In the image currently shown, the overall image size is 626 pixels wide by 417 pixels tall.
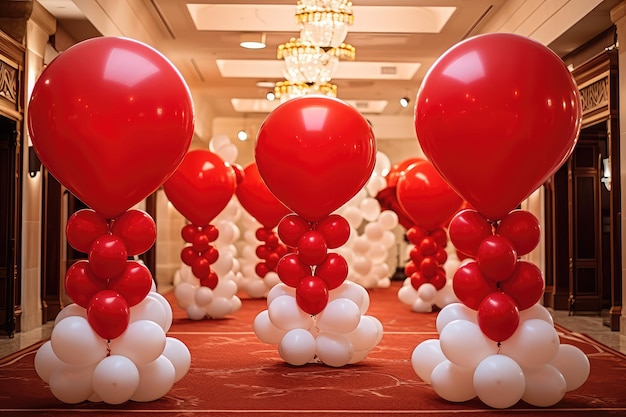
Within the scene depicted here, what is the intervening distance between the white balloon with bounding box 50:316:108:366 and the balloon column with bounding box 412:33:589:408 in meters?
1.81

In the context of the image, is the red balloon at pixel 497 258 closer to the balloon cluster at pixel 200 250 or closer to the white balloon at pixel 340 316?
the white balloon at pixel 340 316

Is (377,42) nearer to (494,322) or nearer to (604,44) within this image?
(604,44)

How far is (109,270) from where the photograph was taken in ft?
14.3

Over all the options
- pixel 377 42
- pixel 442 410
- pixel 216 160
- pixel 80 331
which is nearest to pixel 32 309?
pixel 216 160

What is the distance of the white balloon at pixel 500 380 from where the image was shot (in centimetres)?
419

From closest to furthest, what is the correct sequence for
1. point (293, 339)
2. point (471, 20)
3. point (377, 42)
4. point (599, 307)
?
point (293, 339)
point (599, 307)
point (471, 20)
point (377, 42)

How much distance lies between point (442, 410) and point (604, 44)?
604 cm

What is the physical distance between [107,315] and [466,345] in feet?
6.09

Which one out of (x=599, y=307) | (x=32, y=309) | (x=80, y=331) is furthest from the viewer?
(x=599, y=307)

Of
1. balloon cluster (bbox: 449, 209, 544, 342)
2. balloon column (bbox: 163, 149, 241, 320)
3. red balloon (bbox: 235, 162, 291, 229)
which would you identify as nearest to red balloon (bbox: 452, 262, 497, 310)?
balloon cluster (bbox: 449, 209, 544, 342)

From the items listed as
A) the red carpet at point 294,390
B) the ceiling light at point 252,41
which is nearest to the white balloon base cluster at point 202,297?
the red carpet at point 294,390

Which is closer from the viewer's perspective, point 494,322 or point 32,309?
point 494,322

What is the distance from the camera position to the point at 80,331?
4234 mm

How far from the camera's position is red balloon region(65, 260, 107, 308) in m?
4.39
